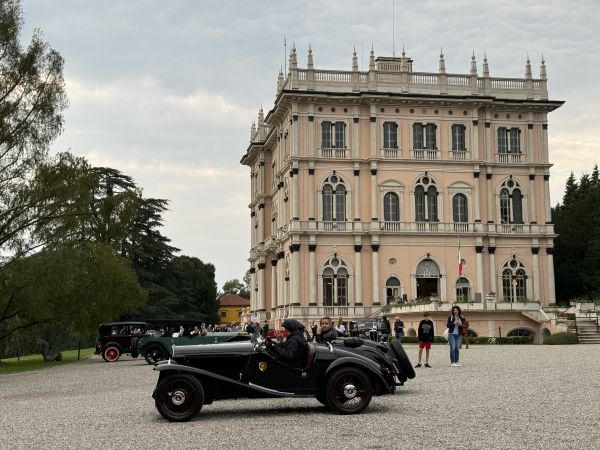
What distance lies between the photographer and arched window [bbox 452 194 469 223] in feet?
182

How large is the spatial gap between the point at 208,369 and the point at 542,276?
4707cm

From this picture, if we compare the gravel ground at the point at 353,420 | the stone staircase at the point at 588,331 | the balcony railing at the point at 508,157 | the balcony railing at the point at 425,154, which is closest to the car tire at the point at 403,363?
the gravel ground at the point at 353,420

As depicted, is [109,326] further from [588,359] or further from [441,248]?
[441,248]

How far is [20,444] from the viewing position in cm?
1015

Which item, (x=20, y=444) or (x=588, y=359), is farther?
(x=588, y=359)

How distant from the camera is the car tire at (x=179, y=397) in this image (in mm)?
11852

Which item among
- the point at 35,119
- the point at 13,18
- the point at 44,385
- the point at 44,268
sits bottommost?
the point at 44,385

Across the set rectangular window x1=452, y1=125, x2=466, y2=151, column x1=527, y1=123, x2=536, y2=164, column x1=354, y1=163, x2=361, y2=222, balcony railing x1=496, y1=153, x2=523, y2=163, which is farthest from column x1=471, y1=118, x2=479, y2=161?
column x1=354, y1=163, x2=361, y2=222

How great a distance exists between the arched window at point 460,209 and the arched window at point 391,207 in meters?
3.87

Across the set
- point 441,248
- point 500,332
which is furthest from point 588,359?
point 441,248

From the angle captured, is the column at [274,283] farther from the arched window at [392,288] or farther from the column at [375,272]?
the arched window at [392,288]

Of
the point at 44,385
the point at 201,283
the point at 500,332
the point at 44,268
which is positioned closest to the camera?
the point at 44,385

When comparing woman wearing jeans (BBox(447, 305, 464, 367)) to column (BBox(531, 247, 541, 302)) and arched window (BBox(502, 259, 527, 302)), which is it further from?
column (BBox(531, 247, 541, 302))

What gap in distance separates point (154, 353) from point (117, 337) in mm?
6304
